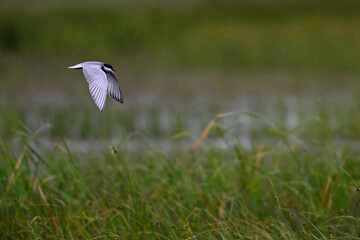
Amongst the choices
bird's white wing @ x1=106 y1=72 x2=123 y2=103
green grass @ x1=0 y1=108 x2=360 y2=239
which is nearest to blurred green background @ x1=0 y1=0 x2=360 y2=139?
green grass @ x1=0 y1=108 x2=360 y2=239

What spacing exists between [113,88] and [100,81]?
0.08 metres

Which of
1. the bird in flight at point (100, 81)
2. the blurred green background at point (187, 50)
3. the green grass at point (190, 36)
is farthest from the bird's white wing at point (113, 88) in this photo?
the green grass at point (190, 36)

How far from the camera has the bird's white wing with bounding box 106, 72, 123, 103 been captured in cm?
153

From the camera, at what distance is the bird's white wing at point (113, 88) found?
153 cm

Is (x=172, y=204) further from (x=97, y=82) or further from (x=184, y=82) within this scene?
(x=184, y=82)

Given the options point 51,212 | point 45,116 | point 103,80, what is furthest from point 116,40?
point 103,80

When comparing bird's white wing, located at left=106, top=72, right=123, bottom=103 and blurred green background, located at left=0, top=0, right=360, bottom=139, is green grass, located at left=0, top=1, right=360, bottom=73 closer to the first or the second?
blurred green background, located at left=0, top=0, right=360, bottom=139

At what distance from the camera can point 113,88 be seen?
1.54 meters

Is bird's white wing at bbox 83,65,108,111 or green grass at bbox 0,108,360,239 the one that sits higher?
bird's white wing at bbox 83,65,108,111

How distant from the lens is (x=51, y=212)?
265cm

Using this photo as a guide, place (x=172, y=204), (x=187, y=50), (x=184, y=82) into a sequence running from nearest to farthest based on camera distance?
(x=172, y=204), (x=184, y=82), (x=187, y=50)

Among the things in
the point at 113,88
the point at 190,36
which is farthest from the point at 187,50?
the point at 113,88

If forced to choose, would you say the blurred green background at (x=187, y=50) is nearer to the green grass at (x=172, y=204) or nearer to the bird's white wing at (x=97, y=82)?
the green grass at (x=172, y=204)

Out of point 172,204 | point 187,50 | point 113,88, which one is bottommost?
point 172,204
